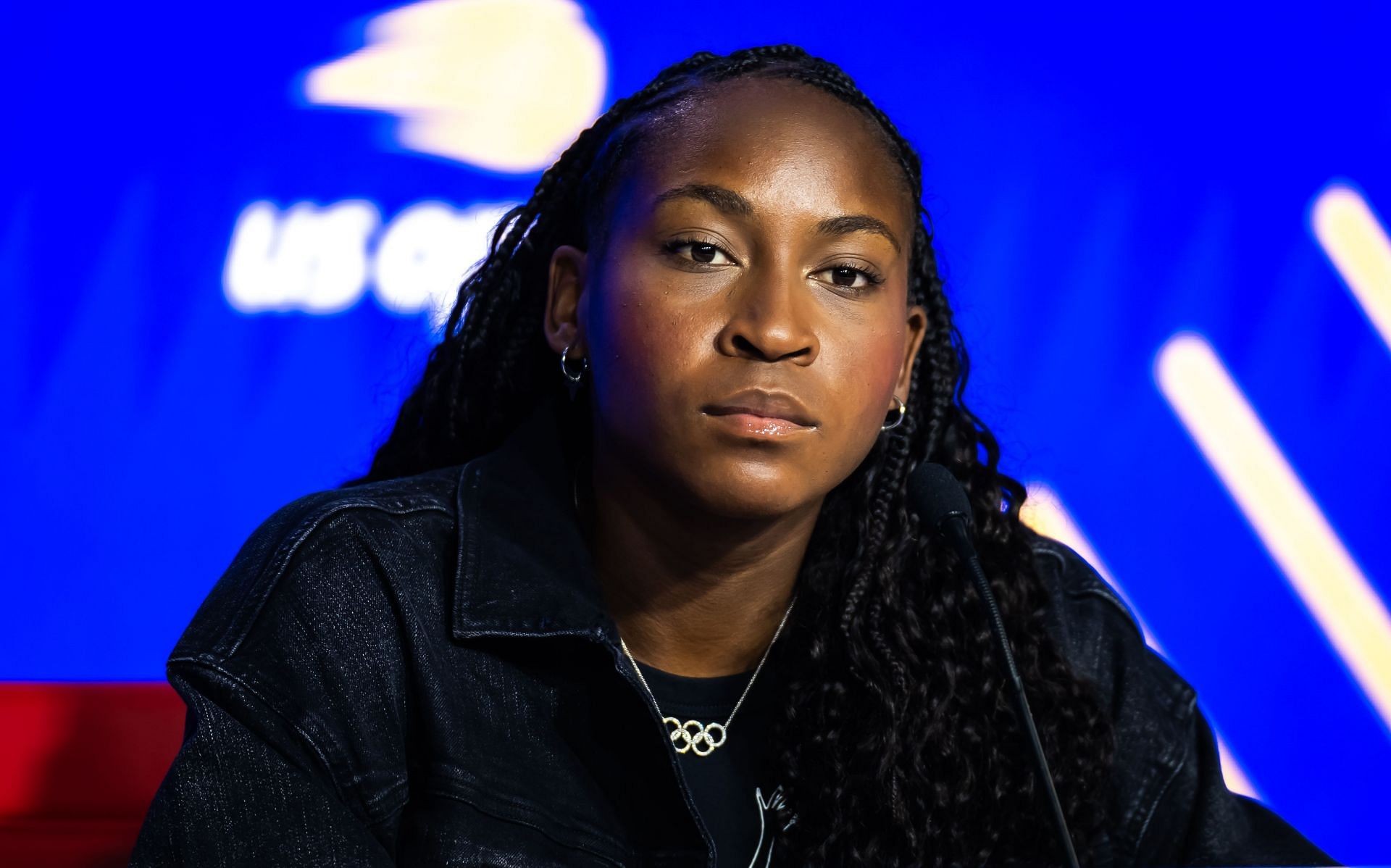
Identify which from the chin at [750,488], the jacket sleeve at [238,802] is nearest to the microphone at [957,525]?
the chin at [750,488]

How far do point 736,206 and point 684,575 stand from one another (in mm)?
422

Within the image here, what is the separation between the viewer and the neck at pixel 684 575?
1.46 meters

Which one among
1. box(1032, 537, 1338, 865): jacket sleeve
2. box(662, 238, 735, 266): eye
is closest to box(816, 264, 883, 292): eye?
box(662, 238, 735, 266): eye

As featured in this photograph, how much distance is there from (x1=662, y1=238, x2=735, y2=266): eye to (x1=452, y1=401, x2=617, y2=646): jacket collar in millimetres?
309

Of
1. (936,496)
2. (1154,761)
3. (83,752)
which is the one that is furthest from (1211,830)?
(83,752)

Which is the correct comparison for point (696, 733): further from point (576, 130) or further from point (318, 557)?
point (576, 130)

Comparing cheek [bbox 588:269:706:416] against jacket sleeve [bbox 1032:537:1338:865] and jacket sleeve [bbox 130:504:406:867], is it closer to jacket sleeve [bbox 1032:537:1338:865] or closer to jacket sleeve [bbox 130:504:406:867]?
jacket sleeve [bbox 130:504:406:867]

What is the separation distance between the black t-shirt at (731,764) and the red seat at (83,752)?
0.54m

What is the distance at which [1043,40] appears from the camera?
2.73 metres

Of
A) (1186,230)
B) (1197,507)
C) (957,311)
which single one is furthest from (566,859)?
(1186,230)

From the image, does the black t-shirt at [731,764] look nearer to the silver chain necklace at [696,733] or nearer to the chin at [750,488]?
the silver chain necklace at [696,733]

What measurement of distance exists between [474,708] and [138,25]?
186 centimetres

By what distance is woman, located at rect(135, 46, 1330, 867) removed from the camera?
1.25m

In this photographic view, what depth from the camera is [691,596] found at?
1505 mm
